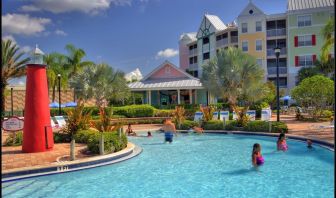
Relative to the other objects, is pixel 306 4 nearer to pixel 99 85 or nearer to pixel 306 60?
pixel 306 60

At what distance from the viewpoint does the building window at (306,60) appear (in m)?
45.9

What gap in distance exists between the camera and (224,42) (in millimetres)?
53438

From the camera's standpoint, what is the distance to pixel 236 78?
3045 centimetres

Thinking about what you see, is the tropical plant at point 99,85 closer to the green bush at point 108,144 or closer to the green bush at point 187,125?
the green bush at point 187,125

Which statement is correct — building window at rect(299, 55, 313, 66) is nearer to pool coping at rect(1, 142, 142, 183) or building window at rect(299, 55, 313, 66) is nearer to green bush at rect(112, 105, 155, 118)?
green bush at rect(112, 105, 155, 118)

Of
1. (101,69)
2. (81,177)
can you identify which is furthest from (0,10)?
(101,69)

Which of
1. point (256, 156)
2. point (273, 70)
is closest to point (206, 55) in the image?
point (273, 70)

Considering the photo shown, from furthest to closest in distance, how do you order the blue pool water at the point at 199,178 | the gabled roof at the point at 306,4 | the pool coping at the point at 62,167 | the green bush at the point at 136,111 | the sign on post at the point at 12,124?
the gabled roof at the point at 306,4 → the green bush at the point at 136,111 → the sign on post at the point at 12,124 → the pool coping at the point at 62,167 → the blue pool water at the point at 199,178

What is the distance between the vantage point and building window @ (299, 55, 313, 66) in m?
45.9

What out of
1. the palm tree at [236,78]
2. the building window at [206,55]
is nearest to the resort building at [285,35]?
the building window at [206,55]

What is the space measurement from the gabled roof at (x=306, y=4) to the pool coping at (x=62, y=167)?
4187cm

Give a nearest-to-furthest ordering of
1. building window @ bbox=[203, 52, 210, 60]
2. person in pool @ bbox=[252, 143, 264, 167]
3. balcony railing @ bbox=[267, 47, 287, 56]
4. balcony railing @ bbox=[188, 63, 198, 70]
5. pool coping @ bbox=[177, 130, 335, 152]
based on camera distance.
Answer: person in pool @ bbox=[252, 143, 264, 167], pool coping @ bbox=[177, 130, 335, 152], balcony railing @ bbox=[267, 47, 287, 56], building window @ bbox=[203, 52, 210, 60], balcony railing @ bbox=[188, 63, 198, 70]

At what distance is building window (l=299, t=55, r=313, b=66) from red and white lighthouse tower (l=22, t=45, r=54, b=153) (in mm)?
41070

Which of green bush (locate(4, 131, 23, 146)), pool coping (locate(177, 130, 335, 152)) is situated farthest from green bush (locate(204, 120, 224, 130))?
green bush (locate(4, 131, 23, 146))
